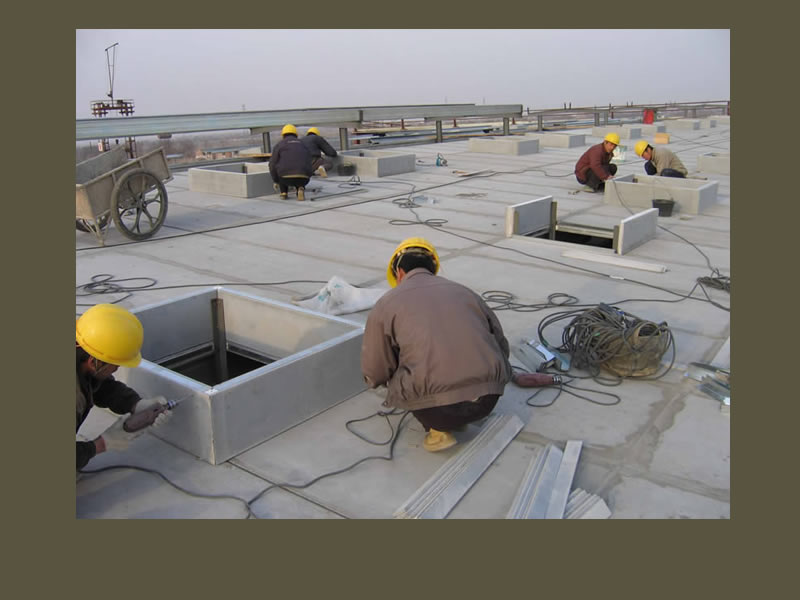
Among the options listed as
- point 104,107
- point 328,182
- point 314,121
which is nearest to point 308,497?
point 328,182

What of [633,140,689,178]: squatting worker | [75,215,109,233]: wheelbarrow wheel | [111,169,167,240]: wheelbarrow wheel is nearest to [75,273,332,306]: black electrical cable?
[75,215,109,233]: wheelbarrow wheel

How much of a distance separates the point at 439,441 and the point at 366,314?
2381 mm

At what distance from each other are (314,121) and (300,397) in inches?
511

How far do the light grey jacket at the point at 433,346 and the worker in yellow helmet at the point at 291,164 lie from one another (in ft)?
27.3

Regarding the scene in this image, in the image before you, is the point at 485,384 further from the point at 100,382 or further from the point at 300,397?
the point at 100,382

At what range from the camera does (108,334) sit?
3436 mm

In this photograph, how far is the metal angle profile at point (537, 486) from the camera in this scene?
10.6 ft

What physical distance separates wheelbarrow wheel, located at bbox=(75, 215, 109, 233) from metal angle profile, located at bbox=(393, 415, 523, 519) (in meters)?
6.10

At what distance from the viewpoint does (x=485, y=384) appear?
3.60 m

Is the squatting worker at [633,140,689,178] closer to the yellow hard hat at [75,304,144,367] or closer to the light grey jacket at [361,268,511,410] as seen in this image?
the light grey jacket at [361,268,511,410]

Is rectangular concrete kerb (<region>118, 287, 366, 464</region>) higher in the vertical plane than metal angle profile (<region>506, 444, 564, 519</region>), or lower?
higher

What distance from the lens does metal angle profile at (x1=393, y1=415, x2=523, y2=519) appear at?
3.27 metres

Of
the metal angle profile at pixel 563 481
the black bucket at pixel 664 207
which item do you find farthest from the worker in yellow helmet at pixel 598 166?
the metal angle profile at pixel 563 481

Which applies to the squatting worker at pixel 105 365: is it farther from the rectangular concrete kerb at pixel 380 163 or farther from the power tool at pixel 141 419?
the rectangular concrete kerb at pixel 380 163
